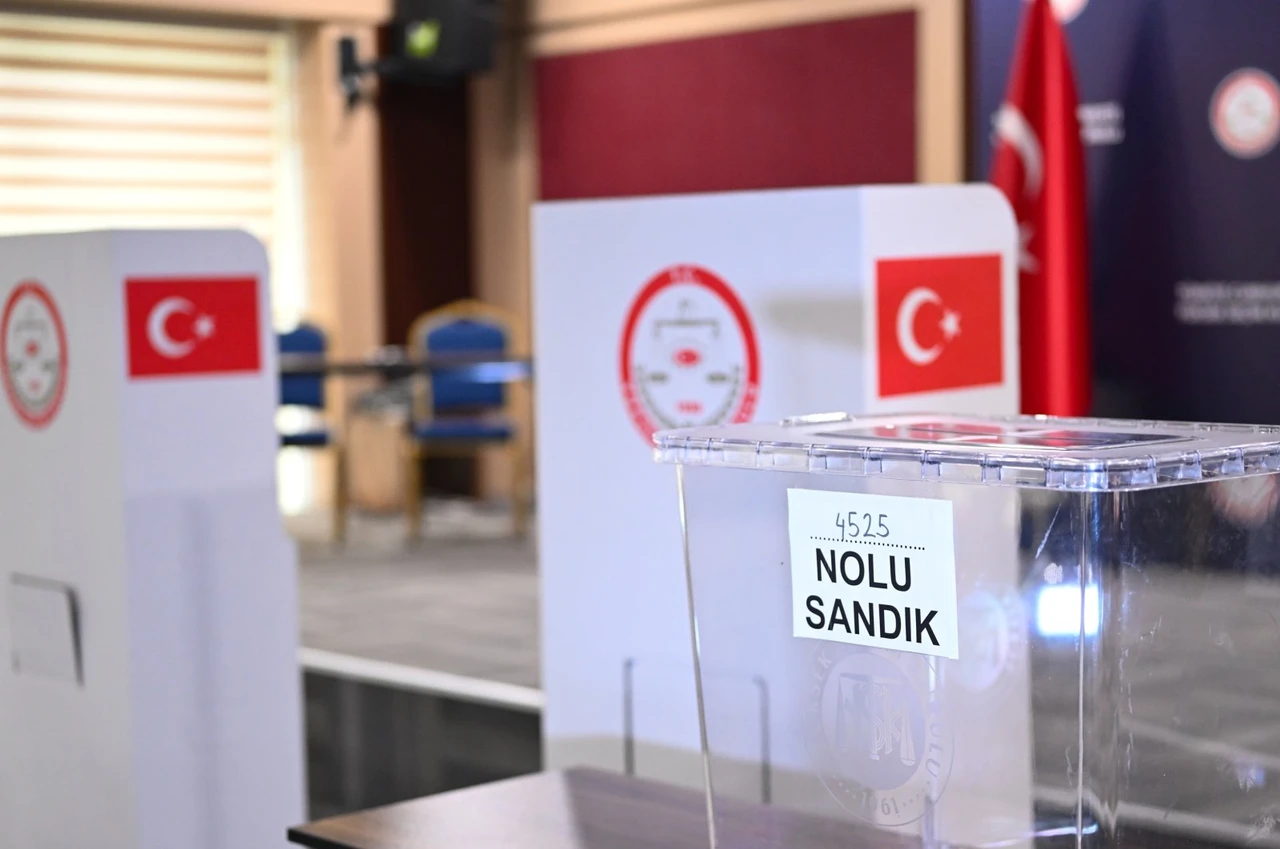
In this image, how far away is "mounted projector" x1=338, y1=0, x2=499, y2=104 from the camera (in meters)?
7.99

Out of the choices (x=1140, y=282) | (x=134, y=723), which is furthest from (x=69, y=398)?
(x=1140, y=282)

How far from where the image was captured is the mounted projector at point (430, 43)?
7.99 m

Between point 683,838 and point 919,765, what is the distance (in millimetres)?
293

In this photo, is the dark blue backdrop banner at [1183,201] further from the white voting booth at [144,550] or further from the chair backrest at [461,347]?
the white voting booth at [144,550]

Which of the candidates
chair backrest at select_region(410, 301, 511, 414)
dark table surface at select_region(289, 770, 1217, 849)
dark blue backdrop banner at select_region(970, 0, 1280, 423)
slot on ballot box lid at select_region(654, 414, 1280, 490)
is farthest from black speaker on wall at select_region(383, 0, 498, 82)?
slot on ballot box lid at select_region(654, 414, 1280, 490)

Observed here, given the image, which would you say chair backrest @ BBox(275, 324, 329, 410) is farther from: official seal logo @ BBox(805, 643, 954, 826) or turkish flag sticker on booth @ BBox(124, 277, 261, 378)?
official seal logo @ BBox(805, 643, 954, 826)

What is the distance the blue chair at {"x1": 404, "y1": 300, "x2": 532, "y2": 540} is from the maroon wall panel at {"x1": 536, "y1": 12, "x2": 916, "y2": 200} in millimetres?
960

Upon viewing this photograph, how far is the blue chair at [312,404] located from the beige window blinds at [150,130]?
2.80 ft

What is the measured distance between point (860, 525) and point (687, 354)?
1.17m

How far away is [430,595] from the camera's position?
5746 millimetres

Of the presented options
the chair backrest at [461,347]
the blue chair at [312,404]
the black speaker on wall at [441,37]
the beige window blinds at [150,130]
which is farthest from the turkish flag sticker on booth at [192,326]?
the black speaker on wall at [441,37]

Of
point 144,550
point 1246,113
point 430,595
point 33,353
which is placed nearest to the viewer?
point 144,550

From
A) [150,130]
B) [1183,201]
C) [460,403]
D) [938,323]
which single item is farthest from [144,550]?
[150,130]

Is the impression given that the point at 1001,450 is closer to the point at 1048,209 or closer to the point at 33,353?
the point at 33,353
